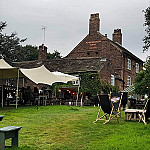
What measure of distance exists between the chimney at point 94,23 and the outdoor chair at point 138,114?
22.2m

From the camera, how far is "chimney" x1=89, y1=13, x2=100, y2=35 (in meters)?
29.9

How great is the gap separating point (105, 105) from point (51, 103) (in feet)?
35.2

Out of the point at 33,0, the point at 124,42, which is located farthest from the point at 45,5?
the point at 124,42

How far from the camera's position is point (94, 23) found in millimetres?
30703

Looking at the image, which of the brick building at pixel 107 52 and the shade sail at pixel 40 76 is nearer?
the shade sail at pixel 40 76

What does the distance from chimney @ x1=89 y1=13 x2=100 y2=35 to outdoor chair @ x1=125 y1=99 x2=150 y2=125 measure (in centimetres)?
2220

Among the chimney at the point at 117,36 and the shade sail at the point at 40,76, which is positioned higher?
the chimney at the point at 117,36

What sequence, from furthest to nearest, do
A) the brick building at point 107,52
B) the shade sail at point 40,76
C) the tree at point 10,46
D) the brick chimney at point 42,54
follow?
the tree at point 10,46
the brick chimney at point 42,54
the brick building at point 107,52
the shade sail at point 40,76

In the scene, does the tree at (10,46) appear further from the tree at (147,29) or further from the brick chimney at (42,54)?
the tree at (147,29)

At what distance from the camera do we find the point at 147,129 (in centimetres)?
691

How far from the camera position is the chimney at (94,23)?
29.9 metres

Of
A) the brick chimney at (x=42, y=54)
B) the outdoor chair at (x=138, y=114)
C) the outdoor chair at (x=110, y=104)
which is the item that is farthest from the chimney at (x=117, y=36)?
the outdoor chair at (x=110, y=104)

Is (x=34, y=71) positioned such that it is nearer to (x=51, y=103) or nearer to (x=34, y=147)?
(x=51, y=103)

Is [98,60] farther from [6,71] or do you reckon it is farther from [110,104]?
[110,104]
